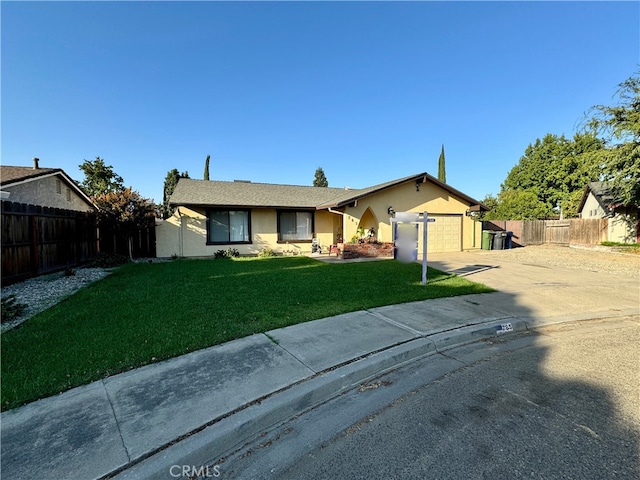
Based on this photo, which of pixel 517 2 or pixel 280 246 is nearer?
pixel 517 2

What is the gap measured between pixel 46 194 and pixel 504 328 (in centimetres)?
1848

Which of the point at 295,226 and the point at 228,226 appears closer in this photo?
the point at 228,226

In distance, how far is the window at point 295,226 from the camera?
16334mm

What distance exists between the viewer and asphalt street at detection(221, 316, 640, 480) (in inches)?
81.0

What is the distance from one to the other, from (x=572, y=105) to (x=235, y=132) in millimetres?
18684

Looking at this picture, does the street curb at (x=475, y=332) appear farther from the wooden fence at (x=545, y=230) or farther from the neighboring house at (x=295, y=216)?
the wooden fence at (x=545, y=230)

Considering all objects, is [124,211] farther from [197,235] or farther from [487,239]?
[487,239]

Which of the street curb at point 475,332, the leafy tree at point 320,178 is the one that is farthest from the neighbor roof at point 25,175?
the leafy tree at point 320,178

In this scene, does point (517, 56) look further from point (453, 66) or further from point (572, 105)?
point (572, 105)

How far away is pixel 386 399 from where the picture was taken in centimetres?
299

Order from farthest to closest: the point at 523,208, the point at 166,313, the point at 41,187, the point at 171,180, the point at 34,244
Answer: the point at 523,208 < the point at 171,180 < the point at 41,187 < the point at 34,244 < the point at 166,313

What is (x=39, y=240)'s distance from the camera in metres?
9.09

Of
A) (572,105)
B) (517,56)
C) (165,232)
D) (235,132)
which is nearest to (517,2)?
(517,56)

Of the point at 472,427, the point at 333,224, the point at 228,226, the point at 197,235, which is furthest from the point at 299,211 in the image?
the point at 472,427
